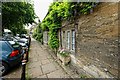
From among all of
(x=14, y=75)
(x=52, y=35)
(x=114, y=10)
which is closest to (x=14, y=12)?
(x=52, y=35)

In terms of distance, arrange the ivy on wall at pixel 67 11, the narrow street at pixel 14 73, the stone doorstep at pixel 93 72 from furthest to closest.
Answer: the narrow street at pixel 14 73 < the ivy on wall at pixel 67 11 < the stone doorstep at pixel 93 72

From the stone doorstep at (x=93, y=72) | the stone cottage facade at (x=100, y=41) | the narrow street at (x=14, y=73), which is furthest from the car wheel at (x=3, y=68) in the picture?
the stone doorstep at (x=93, y=72)

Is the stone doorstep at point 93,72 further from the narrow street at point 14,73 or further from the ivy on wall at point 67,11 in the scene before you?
the narrow street at point 14,73

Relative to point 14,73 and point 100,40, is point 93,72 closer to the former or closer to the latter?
point 100,40

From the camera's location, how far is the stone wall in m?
3.50

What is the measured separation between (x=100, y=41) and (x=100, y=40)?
0.11ft

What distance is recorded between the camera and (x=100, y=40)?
4.10m

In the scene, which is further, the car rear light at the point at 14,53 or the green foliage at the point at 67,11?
the car rear light at the point at 14,53

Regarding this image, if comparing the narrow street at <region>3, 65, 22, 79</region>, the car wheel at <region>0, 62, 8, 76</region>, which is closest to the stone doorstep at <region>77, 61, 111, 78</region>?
the narrow street at <region>3, 65, 22, 79</region>

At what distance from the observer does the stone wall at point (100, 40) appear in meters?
3.50

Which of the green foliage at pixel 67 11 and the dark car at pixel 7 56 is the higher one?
the green foliage at pixel 67 11

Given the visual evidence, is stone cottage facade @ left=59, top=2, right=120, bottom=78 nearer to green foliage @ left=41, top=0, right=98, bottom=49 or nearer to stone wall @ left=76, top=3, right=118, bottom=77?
stone wall @ left=76, top=3, right=118, bottom=77

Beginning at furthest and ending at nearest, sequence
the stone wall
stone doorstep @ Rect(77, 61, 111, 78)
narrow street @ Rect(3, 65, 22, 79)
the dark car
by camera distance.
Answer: the dark car → narrow street @ Rect(3, 65, 22, 79) → stone doorstep @ Rect(77, 61, 111, 78) → the stone wall

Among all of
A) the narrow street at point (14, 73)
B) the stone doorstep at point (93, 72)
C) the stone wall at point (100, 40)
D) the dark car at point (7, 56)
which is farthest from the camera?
the dark car at point (7, 56)
